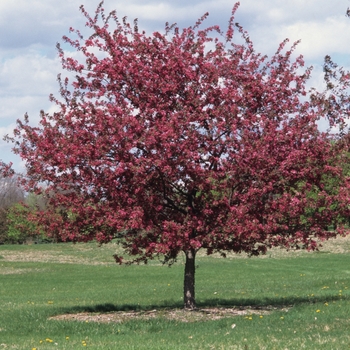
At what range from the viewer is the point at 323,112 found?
1436 cm

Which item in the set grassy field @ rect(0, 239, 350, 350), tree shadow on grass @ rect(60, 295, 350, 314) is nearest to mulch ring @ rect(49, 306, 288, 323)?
grassy field @ rect(0, 239, 350, 350)

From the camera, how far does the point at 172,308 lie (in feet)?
52.8

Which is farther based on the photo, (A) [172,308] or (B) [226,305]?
(B) [226,305]

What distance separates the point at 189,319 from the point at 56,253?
133 ft

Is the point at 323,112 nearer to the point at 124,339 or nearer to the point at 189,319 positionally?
the point at 189,319

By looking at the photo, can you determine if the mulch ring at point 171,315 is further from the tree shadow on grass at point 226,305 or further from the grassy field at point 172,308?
the tree shadow on grass at point 226,305

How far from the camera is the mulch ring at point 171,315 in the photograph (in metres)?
14.1

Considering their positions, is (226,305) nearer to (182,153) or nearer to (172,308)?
(172,308)

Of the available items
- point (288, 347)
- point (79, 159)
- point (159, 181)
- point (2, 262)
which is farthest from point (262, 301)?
point (2, 262)

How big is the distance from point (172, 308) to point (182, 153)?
4779mm

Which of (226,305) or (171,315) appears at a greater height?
(171,315)

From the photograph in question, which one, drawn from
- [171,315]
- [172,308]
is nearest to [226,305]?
[172,308]

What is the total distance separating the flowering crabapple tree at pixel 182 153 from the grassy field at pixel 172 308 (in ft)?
5.37

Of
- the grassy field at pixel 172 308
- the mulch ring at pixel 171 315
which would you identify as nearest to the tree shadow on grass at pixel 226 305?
the grassy field at pixel 172 308
